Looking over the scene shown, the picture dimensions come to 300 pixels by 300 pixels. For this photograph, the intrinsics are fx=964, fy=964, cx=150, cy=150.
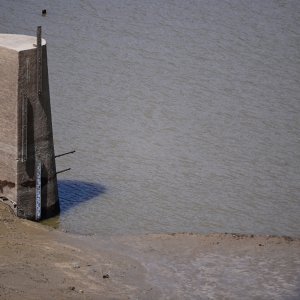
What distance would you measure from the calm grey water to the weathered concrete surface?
96 cm

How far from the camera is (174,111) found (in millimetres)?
20375

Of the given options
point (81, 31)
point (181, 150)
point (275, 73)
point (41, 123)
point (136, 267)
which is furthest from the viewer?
point (81, 31)

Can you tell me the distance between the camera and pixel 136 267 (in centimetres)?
1350

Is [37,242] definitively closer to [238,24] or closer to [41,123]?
[41,123]

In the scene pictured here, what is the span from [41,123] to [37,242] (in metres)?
2.01

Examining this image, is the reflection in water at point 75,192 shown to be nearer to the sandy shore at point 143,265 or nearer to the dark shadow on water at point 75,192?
the dark shadow on water at point 75,192

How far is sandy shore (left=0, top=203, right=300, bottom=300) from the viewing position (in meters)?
12.3

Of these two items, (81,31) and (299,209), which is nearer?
(299,209)

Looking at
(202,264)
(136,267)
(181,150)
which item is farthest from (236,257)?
(181,150)

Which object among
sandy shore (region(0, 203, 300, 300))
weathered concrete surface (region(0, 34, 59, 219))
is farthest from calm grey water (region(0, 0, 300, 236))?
weathered concrete surface (region(0, 34, 59, 219))

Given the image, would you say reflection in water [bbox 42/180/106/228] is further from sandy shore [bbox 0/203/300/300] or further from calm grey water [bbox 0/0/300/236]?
sandy shore [bbox 0/203/300/300]

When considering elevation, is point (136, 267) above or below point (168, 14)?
below

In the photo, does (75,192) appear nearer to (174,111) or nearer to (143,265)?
(143,265)

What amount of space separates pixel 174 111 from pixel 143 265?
23.6 ft
